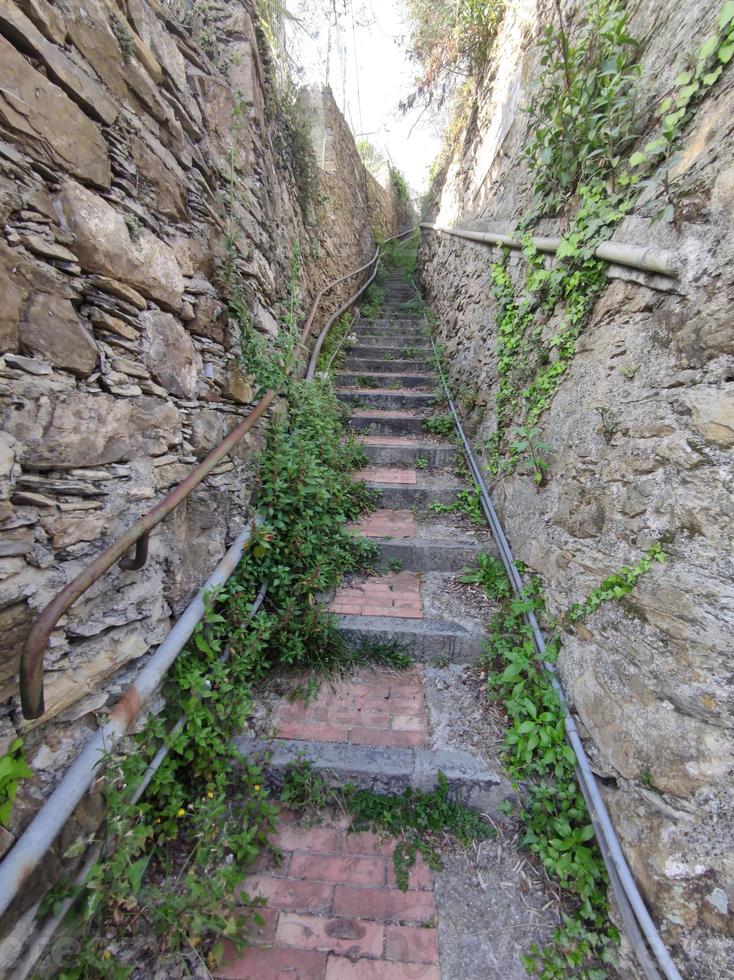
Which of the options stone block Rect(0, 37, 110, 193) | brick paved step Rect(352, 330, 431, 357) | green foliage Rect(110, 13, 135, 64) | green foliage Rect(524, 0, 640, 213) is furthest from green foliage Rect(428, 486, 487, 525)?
brick paved step Rect(352, 330, 431, 357)

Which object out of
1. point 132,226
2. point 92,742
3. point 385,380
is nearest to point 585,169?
point 132,226

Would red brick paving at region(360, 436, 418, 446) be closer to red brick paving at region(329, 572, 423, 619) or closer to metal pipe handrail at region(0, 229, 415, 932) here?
red brick paving at region(329, 572, 423, 619)

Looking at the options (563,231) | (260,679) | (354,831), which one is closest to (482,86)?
(563,231)

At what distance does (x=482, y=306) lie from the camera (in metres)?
3.67

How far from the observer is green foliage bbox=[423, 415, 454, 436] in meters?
3.74

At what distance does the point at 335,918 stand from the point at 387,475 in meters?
2.52

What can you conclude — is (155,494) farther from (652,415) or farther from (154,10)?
(154,10)

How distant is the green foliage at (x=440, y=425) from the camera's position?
3.74 meters

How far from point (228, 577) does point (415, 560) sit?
3.86 ft

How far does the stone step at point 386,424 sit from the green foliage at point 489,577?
64.9 inches

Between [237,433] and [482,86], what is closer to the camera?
[237,433]

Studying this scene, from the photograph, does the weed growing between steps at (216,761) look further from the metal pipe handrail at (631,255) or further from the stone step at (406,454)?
the metal pipe handrail at (631,255)

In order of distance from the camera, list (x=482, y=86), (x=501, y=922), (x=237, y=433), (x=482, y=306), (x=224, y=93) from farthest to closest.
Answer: (x=482, y=86) < (x=482, y=306) < (x=224, y=93) < (x=237, y=433) < (x=501, y=922)

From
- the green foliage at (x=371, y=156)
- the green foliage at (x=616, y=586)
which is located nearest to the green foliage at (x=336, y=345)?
the green foliage at (x=616, y=586)
